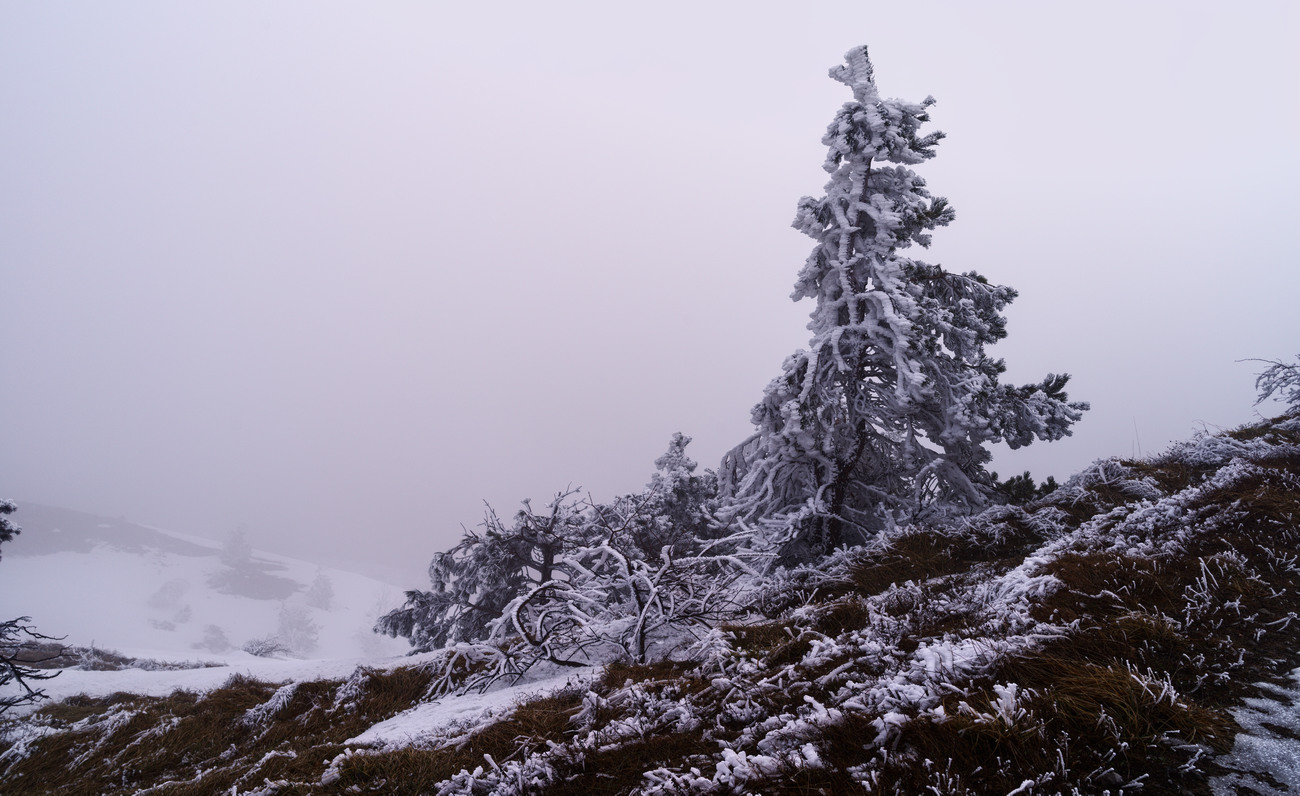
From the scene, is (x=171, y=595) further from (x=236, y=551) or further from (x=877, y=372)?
(x=877, y=372)

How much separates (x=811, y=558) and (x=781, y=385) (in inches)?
126

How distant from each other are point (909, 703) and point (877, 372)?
28.7 feet

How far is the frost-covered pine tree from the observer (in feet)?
31.7

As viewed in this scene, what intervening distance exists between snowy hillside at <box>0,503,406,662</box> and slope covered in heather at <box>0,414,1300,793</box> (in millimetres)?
48594

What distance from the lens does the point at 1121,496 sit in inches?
302

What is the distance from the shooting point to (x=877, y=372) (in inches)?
420

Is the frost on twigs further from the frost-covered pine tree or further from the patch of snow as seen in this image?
the patch of snow

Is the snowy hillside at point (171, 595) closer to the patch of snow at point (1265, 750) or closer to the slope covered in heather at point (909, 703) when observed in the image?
the slope covered in heather at point (909, 703)

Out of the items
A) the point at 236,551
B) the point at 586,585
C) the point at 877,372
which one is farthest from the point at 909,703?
the point at 236,551

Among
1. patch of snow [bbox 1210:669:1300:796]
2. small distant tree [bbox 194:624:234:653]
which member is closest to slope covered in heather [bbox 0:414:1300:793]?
patch of snow [bbox 1210:669:1300:796]

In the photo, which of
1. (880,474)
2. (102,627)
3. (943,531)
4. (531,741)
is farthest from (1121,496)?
(102,627)

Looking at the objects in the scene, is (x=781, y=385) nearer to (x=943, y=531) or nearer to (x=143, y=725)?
(x=943, y=531)

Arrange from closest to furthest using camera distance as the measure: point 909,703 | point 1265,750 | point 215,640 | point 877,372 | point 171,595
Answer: point 1265,750, point 909,703, point 877,372, point 215,640, point 171,595

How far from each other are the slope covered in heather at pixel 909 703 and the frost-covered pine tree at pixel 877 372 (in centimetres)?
254
